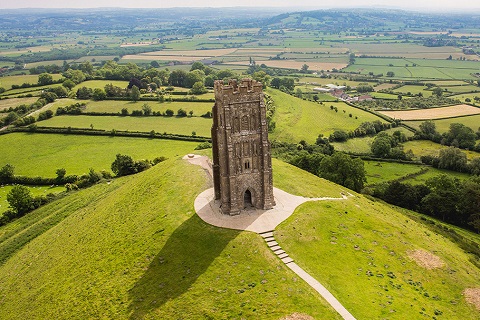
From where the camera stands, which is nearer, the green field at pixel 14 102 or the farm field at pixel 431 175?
the farm field at pixel 431 175

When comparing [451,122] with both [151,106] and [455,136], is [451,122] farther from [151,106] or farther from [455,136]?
[151,106]

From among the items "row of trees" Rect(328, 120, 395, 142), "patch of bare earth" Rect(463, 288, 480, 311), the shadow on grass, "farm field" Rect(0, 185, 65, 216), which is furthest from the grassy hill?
"row of trees" Rect(328, 120, 395, 142)

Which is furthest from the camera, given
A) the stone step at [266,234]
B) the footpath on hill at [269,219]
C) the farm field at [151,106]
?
the farm field at [151,106]

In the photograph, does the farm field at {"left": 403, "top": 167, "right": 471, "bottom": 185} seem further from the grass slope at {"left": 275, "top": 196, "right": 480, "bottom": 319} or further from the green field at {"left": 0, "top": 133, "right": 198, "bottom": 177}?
the green field at {"left": 0, "top": 133, "right": 198, "bottom": 177}

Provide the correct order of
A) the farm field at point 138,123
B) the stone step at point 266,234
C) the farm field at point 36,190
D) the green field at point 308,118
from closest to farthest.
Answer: the stone step at point 266,234, the farm field at point 36,190, the farm field at point 138,123, the green field at point 308,118

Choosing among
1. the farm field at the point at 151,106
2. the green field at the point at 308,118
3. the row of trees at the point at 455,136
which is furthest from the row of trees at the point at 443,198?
the farm field at the point at 151,106

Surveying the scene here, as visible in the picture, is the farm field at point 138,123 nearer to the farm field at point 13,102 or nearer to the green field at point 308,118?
the farm field at point 13,102
